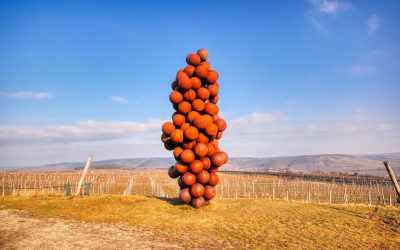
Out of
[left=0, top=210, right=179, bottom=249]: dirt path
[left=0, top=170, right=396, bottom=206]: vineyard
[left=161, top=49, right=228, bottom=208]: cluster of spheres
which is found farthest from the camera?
[left=0, top=170, right=396, bottom=206]: vineyard

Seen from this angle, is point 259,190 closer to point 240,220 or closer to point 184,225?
point 240,220

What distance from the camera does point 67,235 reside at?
12.2m

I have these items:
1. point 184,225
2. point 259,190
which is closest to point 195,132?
point 184,225

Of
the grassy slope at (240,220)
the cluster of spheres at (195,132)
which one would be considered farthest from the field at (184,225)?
the cluster of spheres at (195,132)

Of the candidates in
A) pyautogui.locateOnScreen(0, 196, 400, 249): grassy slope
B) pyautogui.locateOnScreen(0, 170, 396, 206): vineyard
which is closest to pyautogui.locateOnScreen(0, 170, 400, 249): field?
pyautogui.locateOnScreen(0, 196, 400, 249): grassy slope

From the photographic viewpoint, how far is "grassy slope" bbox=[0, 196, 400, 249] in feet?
39.0

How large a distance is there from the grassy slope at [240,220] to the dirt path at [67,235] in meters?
1.01

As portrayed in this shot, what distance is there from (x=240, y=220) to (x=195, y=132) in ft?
17.6

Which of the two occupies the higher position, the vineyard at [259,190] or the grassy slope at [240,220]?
the grassy slope at [240,220]

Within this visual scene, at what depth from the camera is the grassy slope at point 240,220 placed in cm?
1188

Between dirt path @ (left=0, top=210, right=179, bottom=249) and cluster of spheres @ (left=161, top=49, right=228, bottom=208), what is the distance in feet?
17.1

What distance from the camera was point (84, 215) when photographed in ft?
52.2

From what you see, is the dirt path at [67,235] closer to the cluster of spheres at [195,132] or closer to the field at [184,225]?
the field at [184,225]

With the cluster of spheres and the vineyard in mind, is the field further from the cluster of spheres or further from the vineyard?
the vineyard
